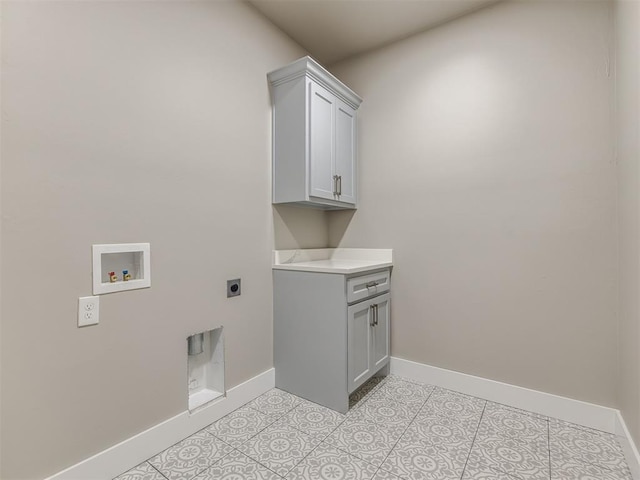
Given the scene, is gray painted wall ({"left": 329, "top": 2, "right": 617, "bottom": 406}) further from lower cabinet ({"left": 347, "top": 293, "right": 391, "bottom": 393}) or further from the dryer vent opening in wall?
the dryer vent opening in wall

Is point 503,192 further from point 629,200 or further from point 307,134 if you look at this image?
point 307,134

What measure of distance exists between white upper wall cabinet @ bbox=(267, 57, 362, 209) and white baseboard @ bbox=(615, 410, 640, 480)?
2099 mm

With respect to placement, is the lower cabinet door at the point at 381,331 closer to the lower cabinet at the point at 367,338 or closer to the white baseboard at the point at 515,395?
the lower cabinet at the point at 367,338

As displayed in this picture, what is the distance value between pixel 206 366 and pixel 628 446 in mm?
2317

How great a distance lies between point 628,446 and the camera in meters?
1.50

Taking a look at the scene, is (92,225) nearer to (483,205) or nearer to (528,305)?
(483,205)

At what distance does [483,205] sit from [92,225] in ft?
7.55

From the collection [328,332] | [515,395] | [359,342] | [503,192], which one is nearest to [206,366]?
[328,332]

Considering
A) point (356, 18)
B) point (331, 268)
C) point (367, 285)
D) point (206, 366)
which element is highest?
point (356, 18)

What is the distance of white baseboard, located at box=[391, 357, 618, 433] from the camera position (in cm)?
178

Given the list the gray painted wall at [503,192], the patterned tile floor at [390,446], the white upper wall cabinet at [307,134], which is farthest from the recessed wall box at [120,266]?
the gray painted wall at [503,192]

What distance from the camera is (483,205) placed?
7.01 feet

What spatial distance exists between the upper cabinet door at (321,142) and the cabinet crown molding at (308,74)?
6 centimetres

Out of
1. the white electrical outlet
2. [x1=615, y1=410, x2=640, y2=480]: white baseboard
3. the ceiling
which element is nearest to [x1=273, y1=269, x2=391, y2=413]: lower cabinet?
the white electrical outlet
